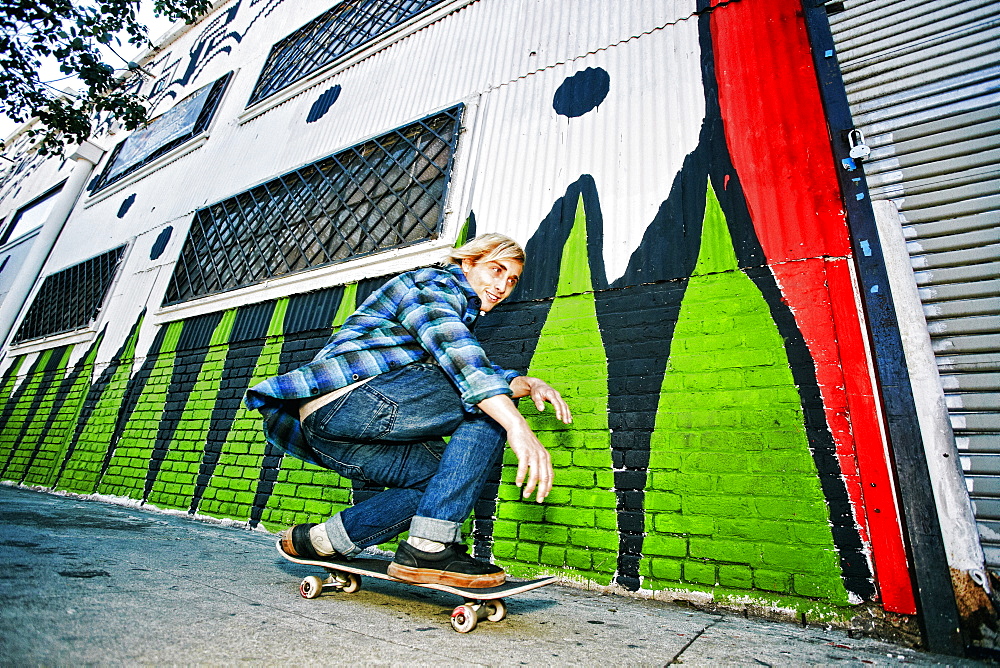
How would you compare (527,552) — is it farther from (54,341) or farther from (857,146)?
(54,341)

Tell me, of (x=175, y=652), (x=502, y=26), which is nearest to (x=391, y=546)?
(x=175, y=652)

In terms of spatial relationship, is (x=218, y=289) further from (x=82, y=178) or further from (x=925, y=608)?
(x=82, y=178)

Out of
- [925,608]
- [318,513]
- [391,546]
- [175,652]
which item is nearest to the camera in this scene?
[175,652]

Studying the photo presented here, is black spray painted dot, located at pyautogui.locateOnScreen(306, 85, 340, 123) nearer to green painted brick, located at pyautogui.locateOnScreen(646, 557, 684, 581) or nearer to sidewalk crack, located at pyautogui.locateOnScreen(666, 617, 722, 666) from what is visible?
green painted brick, located at pyautogui.locateOnScreen(646, 557, 684, 581)

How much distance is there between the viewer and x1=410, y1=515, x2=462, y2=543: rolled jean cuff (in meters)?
1.41

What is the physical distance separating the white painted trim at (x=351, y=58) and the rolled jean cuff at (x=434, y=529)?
554 centimetres

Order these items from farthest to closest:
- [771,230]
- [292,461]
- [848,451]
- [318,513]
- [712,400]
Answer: [292,461], [318,513], [771,230], [712,400], [848,451]

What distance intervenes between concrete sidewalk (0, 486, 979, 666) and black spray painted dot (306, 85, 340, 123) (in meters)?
5.11

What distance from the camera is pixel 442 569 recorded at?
4.51ft

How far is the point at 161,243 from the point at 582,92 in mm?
6310

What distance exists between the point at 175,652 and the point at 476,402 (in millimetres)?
908

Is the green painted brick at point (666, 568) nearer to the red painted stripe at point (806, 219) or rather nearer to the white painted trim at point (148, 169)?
the red painted stripe at point (806, 219)

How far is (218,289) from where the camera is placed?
17.4 ft

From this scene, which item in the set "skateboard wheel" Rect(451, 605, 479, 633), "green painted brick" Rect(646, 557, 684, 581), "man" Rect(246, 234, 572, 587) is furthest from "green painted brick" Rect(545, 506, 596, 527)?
"skateboard wheel" Rect(451, 605, 479, 633)
